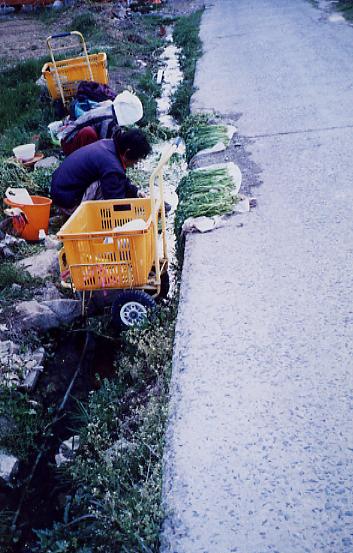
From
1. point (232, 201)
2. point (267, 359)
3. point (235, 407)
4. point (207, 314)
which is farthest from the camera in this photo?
point (232, 201)

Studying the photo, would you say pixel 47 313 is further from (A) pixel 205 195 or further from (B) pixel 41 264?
(A) pixel 205 195

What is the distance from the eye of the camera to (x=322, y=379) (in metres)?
2.96

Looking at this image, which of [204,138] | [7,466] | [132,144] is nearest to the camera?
[7,466]

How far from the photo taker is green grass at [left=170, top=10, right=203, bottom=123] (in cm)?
877

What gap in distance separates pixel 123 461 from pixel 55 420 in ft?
2.99

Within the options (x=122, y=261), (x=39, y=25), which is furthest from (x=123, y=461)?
(x=39, y=25)

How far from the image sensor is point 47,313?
431 centimetres

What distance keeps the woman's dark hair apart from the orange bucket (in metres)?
1.08

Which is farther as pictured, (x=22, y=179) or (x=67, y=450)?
(x=22, y=179)

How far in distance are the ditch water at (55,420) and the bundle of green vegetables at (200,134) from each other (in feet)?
5.64

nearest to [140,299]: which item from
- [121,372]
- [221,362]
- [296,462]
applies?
Answer: [121,372]

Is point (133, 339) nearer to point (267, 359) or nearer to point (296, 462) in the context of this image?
point (267, 359)

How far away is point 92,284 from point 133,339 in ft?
1.99

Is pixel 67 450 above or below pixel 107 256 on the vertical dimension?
below
